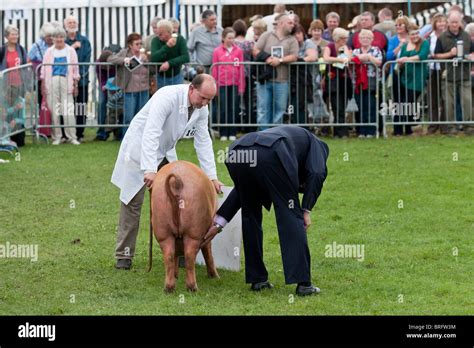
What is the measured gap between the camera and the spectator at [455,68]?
20.3 m

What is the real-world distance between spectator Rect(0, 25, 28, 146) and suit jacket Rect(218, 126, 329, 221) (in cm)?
955

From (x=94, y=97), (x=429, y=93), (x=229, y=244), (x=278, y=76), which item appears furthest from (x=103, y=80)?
(x=229, y=244)

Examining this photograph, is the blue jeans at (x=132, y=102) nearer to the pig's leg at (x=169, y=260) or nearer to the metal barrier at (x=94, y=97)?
the metal barrier at (x=94, y=97)

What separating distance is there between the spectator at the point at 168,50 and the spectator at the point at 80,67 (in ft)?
4.81

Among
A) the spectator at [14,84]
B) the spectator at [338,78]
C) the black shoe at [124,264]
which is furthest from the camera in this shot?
the spectator at [338,78]

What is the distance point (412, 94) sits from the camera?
20469 millimetres

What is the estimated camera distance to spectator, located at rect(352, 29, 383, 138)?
66.8 feet

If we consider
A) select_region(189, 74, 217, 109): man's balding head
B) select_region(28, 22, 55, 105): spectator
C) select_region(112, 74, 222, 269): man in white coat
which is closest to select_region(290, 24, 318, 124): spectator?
select_region(28, 22, 55, 105): spectator

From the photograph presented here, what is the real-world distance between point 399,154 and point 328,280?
8105 mm

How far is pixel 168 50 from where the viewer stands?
20.0 m

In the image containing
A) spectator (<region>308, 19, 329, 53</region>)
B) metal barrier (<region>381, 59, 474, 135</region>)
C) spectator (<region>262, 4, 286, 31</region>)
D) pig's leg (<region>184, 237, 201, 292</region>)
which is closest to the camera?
pig's leg (<region>184, 237, 201, 292</region>)

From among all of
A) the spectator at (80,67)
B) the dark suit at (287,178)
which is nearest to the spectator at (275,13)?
the spectator at (80,67)

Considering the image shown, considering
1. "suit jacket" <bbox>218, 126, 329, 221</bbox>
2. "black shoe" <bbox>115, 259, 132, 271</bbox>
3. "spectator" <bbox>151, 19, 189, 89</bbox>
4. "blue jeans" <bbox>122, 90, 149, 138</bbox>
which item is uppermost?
"spectator" <bbox>151, 19, 189, 89</bbox>

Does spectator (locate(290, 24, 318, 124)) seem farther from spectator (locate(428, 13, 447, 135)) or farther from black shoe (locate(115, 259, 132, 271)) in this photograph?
black shoe (locate(115, 259, 132, 271))
